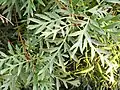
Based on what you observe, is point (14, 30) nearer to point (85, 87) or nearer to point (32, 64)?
point (32, 64)

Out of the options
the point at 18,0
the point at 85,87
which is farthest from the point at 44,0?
the point at 85,87

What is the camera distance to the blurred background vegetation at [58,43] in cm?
91

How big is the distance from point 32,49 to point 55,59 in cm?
10

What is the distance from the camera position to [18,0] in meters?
1.01

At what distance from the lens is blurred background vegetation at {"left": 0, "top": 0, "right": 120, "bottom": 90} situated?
2.99ft

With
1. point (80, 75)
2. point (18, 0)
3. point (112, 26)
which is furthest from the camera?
point (80, 75)

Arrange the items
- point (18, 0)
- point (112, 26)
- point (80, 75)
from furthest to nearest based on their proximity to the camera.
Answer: point (80, 75), point (18, 0), point (112, 26)

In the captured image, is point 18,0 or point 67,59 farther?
point 67,59

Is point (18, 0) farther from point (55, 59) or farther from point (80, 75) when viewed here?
point (80, 75)

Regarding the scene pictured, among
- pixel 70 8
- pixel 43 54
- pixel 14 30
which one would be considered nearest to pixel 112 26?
pixel 70 8

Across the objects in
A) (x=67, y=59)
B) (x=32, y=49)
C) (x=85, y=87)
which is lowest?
(x=85, y=87)

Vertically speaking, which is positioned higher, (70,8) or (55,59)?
(70,8)

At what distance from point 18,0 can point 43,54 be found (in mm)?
197

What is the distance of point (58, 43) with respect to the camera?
931 mm
